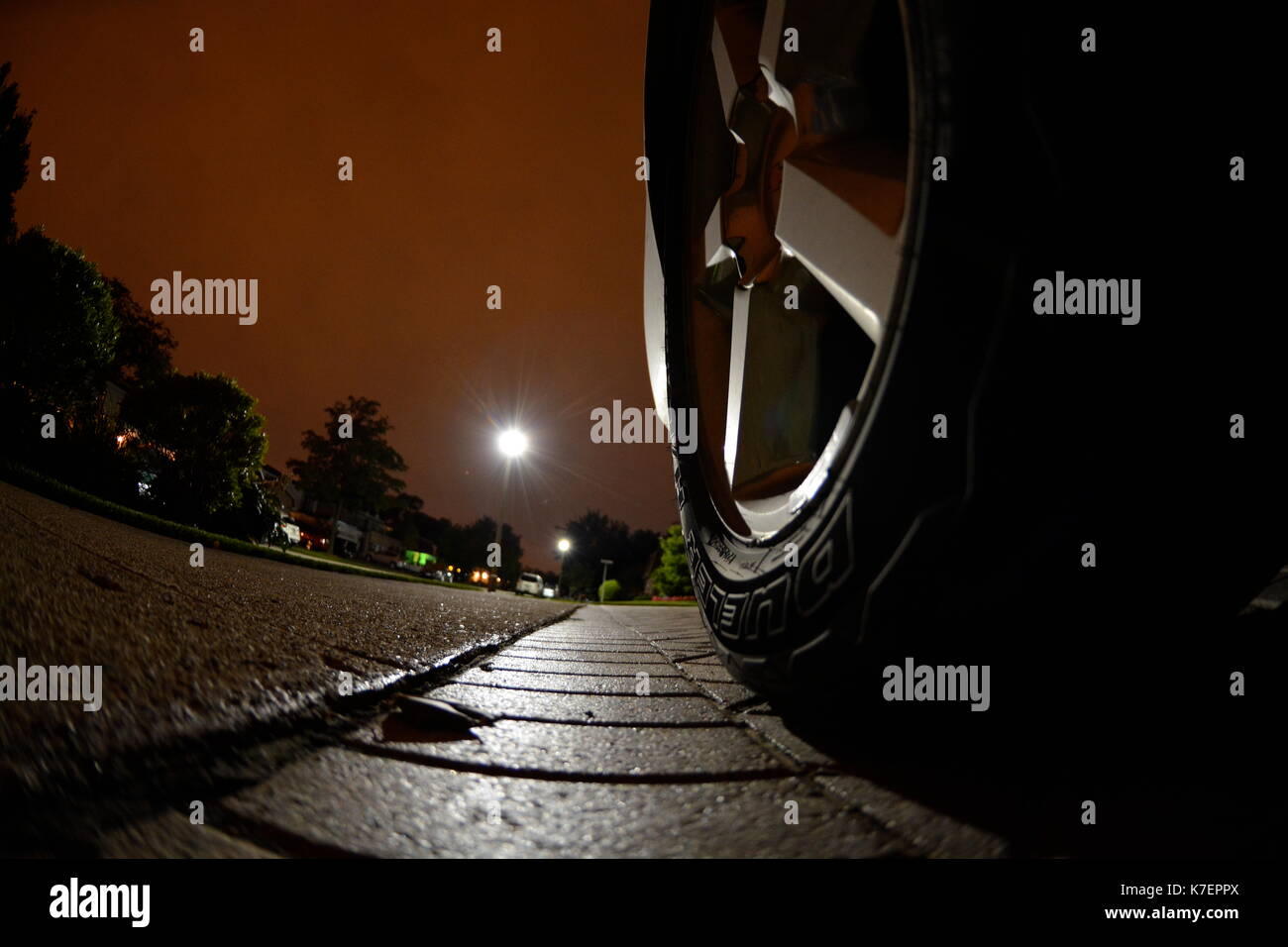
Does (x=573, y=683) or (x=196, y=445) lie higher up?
(x=196, y=445)

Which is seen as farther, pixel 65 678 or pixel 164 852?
pixel 65 678

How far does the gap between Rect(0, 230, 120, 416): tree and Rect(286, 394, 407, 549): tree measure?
3530 cm

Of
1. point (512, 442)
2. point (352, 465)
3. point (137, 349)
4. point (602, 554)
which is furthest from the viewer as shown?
point (602, 554)

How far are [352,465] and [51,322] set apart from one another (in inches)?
1673

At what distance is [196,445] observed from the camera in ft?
31.6

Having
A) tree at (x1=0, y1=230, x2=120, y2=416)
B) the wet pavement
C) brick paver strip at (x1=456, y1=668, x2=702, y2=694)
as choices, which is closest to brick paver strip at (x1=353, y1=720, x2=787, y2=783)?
the wet pavement

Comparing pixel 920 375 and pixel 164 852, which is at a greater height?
pixel 920 375

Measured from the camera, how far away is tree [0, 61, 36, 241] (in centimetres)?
669

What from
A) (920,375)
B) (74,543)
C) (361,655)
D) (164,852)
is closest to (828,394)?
(920,375)

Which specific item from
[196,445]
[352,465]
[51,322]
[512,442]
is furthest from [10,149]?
[352,465]

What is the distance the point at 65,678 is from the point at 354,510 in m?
51.0

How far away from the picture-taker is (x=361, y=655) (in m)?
1.07

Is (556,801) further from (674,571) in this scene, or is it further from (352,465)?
(352,465)
